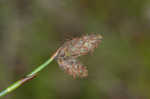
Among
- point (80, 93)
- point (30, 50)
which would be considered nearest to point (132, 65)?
point (80, 93)

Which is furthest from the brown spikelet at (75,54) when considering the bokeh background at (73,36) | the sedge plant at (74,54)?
the bokeh background at (73,36)

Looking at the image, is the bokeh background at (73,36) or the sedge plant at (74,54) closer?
the sedge plant at (74,54)

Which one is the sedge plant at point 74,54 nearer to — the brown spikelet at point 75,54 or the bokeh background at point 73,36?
the brown spikelet at point 75,54

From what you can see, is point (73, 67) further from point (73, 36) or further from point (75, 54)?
point (73, 36)

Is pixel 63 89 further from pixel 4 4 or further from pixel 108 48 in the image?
pixel 4 4

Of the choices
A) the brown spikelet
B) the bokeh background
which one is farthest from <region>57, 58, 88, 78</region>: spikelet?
the bokeh background

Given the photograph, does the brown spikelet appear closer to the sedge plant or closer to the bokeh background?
the sedge plant
